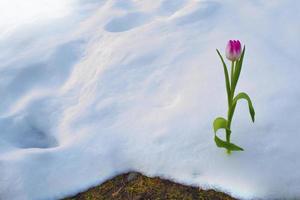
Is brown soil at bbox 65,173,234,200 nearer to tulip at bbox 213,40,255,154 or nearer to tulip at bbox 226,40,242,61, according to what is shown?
tulip at bbox 213,40,255,154

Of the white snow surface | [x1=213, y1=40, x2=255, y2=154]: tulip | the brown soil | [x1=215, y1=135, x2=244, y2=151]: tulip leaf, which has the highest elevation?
[x1=213, y1=40, x2=255, y2=154]: tulip

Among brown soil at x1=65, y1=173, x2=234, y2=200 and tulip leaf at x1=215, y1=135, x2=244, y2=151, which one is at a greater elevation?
tulip leaf at x1=215, y1=135, x2=244, y2=151

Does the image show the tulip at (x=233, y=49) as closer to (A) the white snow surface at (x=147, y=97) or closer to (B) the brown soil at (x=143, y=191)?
(A) the white snow surface at (x=147, y=97)

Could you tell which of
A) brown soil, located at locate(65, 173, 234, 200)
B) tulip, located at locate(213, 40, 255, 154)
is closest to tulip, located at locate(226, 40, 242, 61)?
tulip, located at locate(213, 40, 255, 154)

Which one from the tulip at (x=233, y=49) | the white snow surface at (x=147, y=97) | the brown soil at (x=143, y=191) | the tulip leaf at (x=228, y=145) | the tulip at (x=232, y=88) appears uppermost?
the tulip at (x=233, y=49)

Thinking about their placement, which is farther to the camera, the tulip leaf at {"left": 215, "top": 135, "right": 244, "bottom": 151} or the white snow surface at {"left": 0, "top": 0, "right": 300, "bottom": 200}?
the white snow surface at {"left": 0, "top": 0, "right": 300, "bottom": 200}

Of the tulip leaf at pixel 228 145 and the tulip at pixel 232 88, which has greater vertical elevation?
the tulip at pixel 232 88

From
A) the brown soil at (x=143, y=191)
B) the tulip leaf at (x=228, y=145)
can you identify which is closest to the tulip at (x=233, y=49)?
the tulip leaf at (x=228, y=145)
